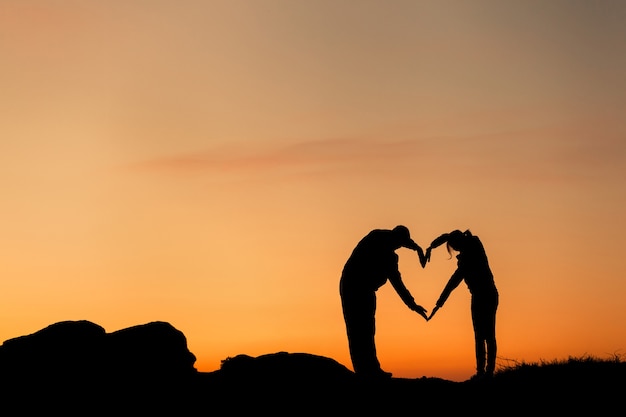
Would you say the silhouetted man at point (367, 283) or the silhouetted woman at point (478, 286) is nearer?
the silhouetted man at point (367, 283)

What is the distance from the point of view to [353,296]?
22734mm

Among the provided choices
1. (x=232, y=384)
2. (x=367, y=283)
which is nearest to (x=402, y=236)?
(x=367, y=283)

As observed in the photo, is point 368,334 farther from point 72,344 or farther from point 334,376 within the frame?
point 72,344

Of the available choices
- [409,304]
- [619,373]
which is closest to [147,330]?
→ [409,304]

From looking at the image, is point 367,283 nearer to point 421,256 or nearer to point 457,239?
point 421,256

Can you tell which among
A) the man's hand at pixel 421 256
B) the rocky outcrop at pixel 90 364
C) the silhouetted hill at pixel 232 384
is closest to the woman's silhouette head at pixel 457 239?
the man's hand at pixel 421 256

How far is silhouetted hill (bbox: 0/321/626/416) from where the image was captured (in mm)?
18875

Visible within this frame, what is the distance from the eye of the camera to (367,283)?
74.2 ft

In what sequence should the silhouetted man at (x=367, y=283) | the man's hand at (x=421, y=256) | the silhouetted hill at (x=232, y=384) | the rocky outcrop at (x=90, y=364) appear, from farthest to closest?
the man's hand at (x=421, y=256) → the silhouetted man at (x=367, y=283) → the rocky outcrop at (x=90, y=364) → the silhouetted hill at (x=232, y=384)

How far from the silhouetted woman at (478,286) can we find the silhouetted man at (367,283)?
4.34 ft

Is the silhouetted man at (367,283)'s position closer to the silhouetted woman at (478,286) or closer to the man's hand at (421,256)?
the man's hand at (421,256)

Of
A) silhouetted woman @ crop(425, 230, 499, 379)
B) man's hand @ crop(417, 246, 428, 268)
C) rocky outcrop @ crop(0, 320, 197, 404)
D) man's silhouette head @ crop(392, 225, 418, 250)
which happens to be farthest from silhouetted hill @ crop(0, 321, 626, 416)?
man's silhouette head @ crop(392, 225, 418, 250)

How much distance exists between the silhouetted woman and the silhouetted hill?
2.37 m

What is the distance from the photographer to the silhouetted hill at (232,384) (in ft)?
61.9
